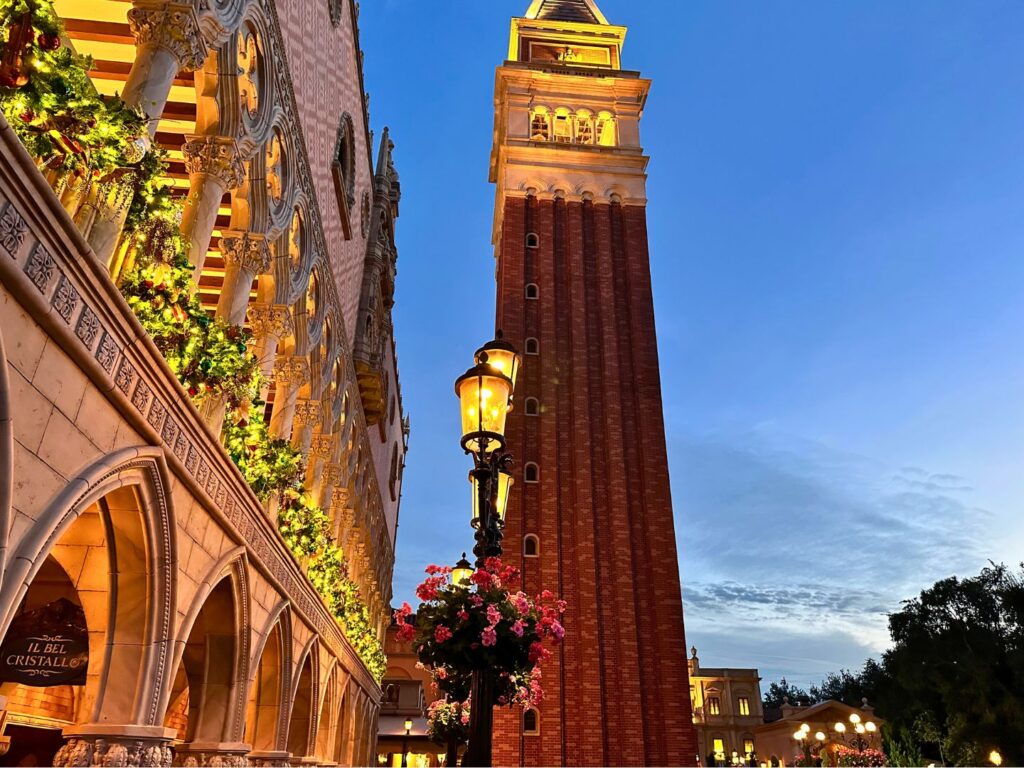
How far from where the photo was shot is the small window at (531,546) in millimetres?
29016

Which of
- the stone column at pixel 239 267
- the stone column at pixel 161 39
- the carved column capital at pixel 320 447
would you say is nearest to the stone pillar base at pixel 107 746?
the stone column at pixel 239 267

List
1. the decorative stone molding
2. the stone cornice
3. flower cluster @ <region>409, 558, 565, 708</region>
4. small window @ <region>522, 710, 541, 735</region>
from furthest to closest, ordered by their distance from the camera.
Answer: small window @ <region>522, 710, 541, 735</region> < flower cluster @ <region>409, 558, 565, 708</region> < the decorative stone molding < the stone cornice

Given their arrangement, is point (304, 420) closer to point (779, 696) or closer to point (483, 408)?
point (483, 408)

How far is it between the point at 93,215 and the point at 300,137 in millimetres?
7464

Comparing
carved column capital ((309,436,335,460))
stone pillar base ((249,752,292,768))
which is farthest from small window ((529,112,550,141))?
stone pillar base ((249,752,292,768))

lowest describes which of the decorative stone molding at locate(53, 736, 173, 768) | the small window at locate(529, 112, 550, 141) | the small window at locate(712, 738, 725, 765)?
the small window at locate(712, 738, 725, 765)

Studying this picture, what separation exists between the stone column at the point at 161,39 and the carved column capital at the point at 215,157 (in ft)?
4.55

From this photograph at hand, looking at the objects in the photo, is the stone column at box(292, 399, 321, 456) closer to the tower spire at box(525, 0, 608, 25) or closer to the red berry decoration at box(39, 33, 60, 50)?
the red berry decoration at box(39, 33, 60, 50)

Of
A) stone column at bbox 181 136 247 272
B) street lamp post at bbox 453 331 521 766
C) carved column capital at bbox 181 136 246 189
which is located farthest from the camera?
carved column capital at bbox 181 136 246 189

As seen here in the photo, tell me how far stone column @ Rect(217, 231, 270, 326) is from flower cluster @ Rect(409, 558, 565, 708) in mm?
4735

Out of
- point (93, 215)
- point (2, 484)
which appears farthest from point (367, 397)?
point (2, 484)

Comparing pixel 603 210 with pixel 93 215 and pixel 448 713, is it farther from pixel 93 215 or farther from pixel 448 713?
pixel 93 215

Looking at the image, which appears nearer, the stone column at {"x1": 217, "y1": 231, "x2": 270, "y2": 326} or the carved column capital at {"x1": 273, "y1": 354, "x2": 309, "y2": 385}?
the stone column at {"x1": 217, "y1": 231, "x2": 270, "y2": 326}

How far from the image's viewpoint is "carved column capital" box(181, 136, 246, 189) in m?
9.06
